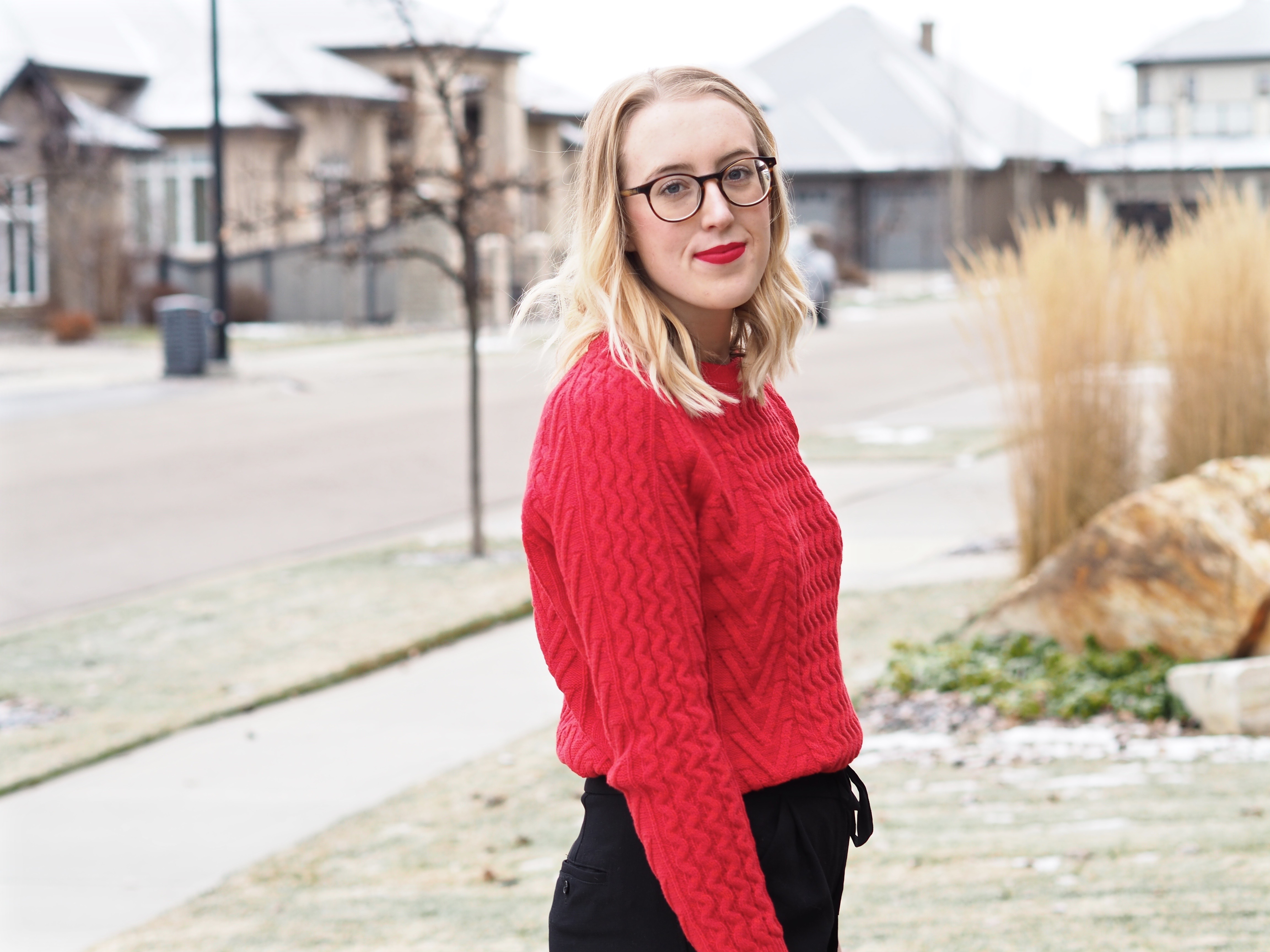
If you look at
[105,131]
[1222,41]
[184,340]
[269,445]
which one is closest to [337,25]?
[105,131]

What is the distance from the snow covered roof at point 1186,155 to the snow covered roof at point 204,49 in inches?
807

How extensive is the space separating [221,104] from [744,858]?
3379 cm

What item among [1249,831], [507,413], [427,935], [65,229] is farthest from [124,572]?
[65,229]

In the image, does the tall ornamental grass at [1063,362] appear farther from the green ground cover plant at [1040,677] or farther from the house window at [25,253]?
the house window at [25,253]

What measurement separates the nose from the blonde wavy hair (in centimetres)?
10

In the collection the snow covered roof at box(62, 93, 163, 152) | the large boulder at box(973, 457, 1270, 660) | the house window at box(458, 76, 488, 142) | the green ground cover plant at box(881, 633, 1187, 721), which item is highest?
the house window at box(458, 76, 488, 142)

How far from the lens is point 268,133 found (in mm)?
33875

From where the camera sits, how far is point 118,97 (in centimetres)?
3553

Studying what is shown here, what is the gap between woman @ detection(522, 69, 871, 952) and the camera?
1783 millimetres

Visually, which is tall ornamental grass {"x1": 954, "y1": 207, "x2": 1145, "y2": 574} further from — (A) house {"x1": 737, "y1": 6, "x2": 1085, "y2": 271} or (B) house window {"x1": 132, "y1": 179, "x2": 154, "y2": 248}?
(A) house {"x1": 737, "y1": 6, "x2": 1085, "y2": 271}

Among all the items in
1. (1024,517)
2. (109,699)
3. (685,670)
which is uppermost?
(685,670)

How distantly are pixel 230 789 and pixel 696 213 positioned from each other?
4.21 metres

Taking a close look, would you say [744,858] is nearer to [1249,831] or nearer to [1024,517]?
[1249,831]

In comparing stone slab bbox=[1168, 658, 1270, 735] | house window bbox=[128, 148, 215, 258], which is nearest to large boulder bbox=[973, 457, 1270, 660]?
stone slab bbox=[1168, 658, 1270, 735]
